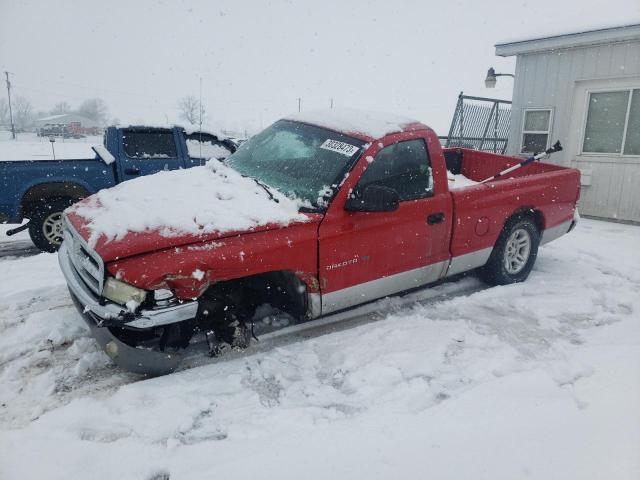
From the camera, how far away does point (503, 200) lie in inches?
183

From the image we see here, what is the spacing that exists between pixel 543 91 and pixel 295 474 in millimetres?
9908

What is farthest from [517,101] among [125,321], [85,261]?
[125,321]

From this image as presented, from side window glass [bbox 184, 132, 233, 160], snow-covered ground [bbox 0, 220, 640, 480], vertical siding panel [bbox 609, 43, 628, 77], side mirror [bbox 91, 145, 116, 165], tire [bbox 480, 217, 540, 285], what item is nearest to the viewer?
snow-covered ground [bbox 0, 220, 640, 480]

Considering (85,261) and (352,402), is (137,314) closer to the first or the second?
(85,261)

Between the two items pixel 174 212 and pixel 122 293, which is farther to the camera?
pixel 174 212

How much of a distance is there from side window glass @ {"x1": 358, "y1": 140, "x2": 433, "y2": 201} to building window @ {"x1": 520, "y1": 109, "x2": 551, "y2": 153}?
275 inches

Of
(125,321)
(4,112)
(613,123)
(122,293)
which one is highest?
(4,112)

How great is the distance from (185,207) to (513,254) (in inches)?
150

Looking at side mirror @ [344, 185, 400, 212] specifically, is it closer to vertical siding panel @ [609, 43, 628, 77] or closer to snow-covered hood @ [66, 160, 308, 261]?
snow-covered hood @ [66, 160, 308, 261]

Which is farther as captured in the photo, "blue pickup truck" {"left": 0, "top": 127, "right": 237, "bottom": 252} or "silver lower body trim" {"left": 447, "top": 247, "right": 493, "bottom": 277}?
"blue pickup truck" {"left": 0, "top": 127, "right": 237, "bottom": 252}

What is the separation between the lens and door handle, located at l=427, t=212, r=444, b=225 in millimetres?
3984

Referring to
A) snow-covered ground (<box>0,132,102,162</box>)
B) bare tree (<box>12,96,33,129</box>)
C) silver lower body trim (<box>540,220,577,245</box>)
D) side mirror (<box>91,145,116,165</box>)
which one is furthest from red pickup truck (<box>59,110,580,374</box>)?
bare tree (<box>12,96,33,129</box>)

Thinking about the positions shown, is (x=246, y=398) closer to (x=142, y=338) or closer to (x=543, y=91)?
(x=142, y=338)

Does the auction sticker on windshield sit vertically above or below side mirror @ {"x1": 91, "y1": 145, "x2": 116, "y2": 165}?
above
